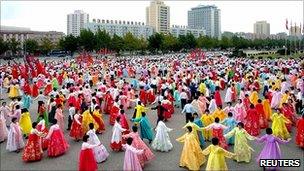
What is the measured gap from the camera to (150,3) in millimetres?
186375

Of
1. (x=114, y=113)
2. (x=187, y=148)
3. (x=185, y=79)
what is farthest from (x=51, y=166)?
(x=185, y=79)

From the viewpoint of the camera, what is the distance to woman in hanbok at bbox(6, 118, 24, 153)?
12.4m

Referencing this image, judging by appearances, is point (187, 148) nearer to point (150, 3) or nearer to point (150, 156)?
point (150, 156)

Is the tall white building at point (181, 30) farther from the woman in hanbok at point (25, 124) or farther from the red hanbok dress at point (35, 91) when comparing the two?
the woman in hanbok at point (25, 124)

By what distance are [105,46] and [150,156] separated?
6633cm

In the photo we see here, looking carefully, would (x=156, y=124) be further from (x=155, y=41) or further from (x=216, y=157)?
(x=155, y=41)

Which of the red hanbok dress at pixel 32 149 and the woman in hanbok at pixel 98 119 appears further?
the woman in hanbok at pixel 98 119

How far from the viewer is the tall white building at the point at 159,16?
180m

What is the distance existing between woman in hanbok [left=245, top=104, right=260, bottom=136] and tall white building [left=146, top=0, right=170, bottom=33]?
544 ft

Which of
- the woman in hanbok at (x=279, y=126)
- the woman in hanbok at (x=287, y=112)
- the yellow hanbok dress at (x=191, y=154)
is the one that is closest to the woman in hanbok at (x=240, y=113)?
the woman in hanbok at (x=287, y=112)

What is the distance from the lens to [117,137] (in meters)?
12.0

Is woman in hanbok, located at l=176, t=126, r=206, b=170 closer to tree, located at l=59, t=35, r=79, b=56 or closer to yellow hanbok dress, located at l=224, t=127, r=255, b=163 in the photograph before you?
yellow hanbok dress, located at l=224, t=127, r=255, b=163

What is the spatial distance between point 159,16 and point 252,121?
17078cm

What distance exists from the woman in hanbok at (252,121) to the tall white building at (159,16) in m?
166
